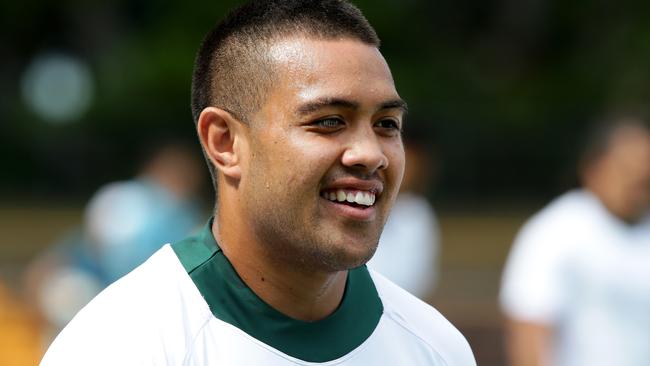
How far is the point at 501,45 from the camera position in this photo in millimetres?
30016

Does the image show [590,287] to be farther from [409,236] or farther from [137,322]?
[137,322]

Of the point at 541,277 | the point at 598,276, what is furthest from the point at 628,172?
the point at 541,277

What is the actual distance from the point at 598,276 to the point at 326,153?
3.39 m

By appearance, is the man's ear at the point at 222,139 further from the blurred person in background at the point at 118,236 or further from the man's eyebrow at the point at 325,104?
the blurred person in background at the point at 118,236

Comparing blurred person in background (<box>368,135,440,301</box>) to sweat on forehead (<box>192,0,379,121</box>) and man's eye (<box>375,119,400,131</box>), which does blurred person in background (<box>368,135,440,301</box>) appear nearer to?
sweat on forehead (<box>192,0,379,121</box>)

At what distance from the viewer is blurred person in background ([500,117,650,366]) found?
18.4ft

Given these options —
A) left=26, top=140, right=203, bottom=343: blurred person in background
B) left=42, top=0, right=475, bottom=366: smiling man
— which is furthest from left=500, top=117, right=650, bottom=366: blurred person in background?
left=42, top=0, right=475, bottom=366: smiling man

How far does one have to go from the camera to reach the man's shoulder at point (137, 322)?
241 cm

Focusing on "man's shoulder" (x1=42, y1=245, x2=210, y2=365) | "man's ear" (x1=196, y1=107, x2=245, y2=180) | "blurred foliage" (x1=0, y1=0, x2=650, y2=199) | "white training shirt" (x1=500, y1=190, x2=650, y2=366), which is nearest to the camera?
"man's shoulder" (x1=42, y1=245, x2=210, y2=365)

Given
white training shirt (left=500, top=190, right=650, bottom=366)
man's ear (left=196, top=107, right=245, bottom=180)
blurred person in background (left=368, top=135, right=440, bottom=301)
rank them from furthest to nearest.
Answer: blurred person in background (left=368, top=135, right=440, bottom=301) → white training shirt (left=500, top=190, right=650, bottom=366) → man's ear (left=196, top=107, right=245, bottom=180)

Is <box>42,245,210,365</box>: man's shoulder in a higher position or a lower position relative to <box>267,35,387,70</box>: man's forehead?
lower

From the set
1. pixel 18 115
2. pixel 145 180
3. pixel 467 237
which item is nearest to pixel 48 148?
pixel 18 115

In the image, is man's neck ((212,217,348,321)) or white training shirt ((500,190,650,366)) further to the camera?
white training shirt ((500,190,650,366))

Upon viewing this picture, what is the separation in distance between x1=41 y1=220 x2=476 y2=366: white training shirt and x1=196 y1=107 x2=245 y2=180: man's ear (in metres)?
0.19
